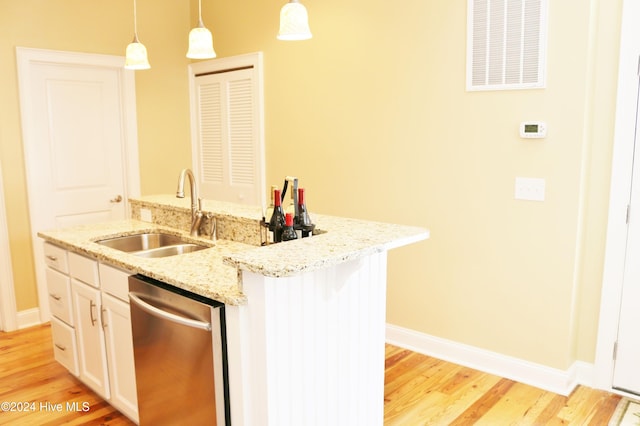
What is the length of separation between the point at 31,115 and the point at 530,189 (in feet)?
12.0

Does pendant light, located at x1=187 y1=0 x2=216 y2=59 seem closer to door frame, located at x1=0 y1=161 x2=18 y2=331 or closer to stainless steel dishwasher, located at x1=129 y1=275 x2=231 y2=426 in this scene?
stainless steel dishwasher, located at x1=129 y1=275 x2=231 y2=426

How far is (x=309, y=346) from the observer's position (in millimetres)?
1864

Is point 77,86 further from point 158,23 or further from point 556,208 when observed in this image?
point 556,208

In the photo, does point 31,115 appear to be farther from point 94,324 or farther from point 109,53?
point 94,324

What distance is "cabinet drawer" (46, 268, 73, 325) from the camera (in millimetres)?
2916

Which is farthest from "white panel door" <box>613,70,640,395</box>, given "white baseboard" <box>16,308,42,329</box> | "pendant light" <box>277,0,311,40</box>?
"white baseboard" <box>16,308,42,329</box>

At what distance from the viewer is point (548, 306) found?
293cm

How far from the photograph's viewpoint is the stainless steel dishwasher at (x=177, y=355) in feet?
6.22

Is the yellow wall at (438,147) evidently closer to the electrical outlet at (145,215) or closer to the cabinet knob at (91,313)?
the electrical outlet at (145,215)

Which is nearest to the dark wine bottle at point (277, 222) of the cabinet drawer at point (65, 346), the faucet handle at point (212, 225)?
the faucet handle at point (212, 225)

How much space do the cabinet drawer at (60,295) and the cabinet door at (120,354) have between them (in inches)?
16.9

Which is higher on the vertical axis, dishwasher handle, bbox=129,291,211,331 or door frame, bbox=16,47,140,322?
door frame, bbox=16,47,140,322

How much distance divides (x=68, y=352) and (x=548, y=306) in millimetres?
2811

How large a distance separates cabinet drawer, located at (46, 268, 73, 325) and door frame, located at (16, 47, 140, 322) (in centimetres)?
96
